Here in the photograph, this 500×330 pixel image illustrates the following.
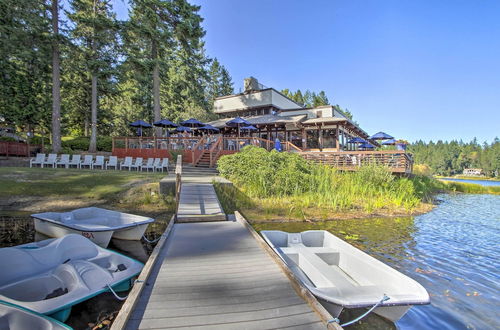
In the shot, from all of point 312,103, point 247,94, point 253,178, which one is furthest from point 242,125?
point 312,103

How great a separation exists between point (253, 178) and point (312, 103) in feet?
184

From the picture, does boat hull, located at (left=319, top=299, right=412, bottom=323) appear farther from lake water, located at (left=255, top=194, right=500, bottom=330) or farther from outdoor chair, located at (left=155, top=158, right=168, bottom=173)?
outdoor chair, located at (left=155, top=158, right=168, bottom=173)

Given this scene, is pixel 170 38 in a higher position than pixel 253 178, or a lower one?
higher

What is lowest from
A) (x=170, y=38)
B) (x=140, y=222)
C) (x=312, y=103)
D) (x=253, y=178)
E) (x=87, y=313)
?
(x=87, y=313)

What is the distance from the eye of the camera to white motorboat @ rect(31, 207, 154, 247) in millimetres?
5590

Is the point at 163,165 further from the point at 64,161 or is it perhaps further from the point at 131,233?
the point at 131,233

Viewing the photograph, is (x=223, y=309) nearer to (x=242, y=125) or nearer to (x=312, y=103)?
(x=242, y=125)

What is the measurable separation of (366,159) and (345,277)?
467 inches

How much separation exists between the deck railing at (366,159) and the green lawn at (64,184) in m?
10.3

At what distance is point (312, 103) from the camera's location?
205 feet

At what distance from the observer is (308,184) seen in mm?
11281

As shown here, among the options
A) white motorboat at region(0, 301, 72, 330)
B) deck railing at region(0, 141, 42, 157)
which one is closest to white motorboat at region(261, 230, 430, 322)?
white motorboat at region(0, 301, 72, 330)

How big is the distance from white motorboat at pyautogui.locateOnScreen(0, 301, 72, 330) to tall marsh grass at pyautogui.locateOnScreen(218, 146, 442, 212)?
804cm

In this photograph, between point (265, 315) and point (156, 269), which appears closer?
point (265, 315)
